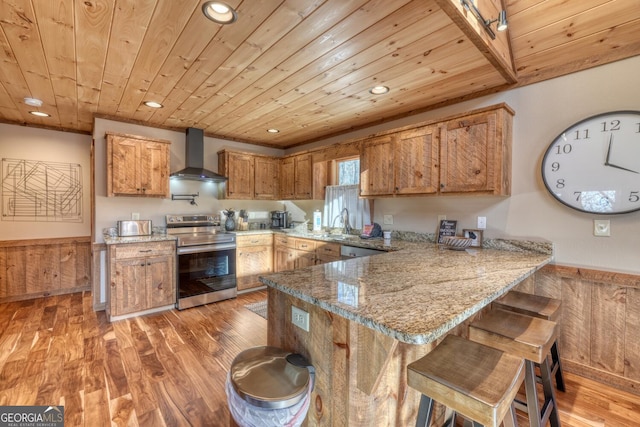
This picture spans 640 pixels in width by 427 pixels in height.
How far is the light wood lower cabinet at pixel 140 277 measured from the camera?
320 cm

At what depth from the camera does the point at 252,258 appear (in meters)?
4.26

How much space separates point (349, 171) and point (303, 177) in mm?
746

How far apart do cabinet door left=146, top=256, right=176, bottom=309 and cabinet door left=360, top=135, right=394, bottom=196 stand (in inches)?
99.9

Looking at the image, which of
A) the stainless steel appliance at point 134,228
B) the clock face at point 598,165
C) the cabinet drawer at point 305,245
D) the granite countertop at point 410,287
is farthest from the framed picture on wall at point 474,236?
the stainless steel appliance at point 134,228

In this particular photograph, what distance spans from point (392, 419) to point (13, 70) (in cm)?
361

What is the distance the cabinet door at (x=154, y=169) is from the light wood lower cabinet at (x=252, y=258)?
1197mm

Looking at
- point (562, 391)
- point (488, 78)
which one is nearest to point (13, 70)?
point (488, 78)

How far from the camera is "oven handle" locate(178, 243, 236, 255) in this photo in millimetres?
3579

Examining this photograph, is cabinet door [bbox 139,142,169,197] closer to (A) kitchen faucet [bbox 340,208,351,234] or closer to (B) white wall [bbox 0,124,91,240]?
(B) white wall [bbox 0,124,91,240]

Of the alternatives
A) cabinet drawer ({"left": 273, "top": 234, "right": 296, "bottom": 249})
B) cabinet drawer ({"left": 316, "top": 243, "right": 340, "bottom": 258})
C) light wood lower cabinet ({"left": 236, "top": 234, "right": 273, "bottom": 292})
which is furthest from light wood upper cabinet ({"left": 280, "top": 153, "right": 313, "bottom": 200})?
cabinet drawer ({"left": 316, "top": 243, "right": 340, "bottom": 258})

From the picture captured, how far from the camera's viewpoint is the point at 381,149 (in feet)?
10.5

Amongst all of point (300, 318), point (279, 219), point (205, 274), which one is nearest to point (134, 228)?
point (205, 274)

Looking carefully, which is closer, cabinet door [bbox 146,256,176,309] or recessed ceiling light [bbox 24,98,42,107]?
recessed ceiling light [bbox 24,98,42,107]

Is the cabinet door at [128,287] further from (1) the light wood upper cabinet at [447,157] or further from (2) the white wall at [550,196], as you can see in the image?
(2) the white wall at [550,196]
